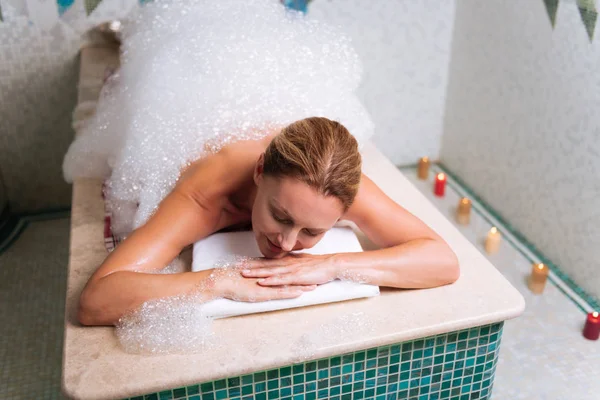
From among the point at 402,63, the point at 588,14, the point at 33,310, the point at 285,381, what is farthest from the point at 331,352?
the point at 402,63

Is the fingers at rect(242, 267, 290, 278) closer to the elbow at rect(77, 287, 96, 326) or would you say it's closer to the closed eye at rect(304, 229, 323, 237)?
the closed eye at rect(304, 229, 323, 237)

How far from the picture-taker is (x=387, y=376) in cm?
136

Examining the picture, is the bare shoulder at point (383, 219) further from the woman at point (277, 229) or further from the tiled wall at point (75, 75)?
the tiled wall at point (75, 75)

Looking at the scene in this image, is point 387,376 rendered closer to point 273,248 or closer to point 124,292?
point 273,248

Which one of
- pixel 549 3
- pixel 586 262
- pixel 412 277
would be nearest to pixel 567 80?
pixel 549 3

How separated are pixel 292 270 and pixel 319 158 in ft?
0.96

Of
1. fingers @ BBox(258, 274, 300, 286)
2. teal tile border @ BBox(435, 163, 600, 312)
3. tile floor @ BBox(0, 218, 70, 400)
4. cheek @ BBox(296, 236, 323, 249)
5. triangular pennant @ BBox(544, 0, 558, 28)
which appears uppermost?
triangular pennant @ BBox(544, 0, 558, 28)

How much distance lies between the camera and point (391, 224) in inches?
58.4

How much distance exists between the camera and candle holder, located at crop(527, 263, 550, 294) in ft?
7.24

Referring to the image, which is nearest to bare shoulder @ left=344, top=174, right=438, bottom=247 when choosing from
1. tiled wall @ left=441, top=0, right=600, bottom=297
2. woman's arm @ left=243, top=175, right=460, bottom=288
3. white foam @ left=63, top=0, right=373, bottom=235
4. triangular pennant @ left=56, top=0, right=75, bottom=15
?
woman's arm @ left=243, top=175, right=460, bottom=288

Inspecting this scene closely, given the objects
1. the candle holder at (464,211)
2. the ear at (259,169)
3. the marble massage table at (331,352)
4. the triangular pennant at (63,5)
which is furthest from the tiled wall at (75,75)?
the ear at (259,169)

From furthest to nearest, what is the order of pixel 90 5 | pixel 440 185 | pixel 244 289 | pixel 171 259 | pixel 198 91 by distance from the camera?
pixel 440 185 → pixel 90 5 → pixel 198 91 → pixel 171 259 → pixel 244 289

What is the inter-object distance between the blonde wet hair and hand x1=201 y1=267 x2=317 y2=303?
0.23m

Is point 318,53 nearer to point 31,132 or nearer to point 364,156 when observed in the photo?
point 364,156
